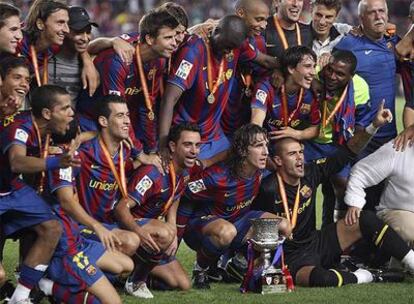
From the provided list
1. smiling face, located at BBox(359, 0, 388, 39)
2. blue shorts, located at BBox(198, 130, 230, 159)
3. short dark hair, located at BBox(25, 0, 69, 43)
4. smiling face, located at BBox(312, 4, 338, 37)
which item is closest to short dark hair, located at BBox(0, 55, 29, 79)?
short dark hair, located at BBox(25, 0, 69, 43)

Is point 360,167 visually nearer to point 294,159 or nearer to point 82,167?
point 294,159

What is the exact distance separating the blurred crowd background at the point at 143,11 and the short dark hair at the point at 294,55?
2066 cm

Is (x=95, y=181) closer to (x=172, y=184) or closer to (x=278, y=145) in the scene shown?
(x=172, y=184)

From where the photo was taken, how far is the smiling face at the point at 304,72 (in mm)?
8570

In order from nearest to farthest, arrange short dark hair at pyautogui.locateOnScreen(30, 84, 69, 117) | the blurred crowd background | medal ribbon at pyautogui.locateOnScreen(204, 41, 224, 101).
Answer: short dark hair at pyautogui.locateOnScreen(30, 84, 69, 117)
medal ribbon at pyautogui.locateOnScreen(204, 41, 224, 101)
the blurred crowd background

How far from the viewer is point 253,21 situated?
8.62 meters

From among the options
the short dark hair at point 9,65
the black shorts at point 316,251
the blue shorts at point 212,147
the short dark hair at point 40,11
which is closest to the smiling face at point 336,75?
the blue shorts at point 212,147

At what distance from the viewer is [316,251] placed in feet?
28.0

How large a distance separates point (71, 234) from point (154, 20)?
1.78 meters

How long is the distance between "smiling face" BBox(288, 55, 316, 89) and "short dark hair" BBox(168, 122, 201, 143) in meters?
0.96

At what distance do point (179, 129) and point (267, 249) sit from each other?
3.47ft

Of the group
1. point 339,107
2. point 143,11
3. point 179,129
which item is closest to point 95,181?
point 179,129

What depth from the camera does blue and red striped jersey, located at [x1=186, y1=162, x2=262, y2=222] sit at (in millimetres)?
8391

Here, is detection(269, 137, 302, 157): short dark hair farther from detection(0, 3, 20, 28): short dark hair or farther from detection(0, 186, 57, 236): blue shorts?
detection(0, 3, 20, 28): short dark hair
